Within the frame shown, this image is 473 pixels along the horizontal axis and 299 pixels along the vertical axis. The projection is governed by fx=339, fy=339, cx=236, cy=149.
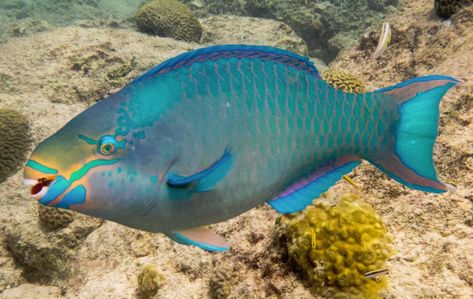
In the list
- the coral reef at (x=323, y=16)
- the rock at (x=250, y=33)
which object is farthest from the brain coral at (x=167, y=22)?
the coral reef at (x=323, y=16)

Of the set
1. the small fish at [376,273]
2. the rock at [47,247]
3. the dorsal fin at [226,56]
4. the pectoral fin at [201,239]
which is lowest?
the rock at [47,247]

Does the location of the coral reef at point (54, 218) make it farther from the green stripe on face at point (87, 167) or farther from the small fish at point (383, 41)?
the small fish at point (383, 41)

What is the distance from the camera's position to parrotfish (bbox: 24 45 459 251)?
1227 millimetres

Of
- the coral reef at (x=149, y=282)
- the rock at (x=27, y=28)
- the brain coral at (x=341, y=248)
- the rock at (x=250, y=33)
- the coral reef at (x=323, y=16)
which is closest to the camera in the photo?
the brain coral at (x=341, y=248)

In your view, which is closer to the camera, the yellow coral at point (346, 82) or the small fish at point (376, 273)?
the small fish at point (376, 273)

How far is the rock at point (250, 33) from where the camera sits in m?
8.82

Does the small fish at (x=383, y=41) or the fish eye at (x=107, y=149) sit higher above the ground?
the fish eye at (x=107, y=149)

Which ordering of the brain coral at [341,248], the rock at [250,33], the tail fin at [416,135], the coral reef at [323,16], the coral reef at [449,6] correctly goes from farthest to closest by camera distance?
the coral reef at [323,16] < the rock at [250,33] < the coral reef at [449,6] < the brain coral at [341,248] < the tail fin at [416,135]

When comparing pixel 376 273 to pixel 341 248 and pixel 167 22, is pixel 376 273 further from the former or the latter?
pixel 167 22

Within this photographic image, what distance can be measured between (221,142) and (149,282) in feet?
7.33

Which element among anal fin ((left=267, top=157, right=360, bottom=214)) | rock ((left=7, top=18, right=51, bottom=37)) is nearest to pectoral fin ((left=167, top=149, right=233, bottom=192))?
anal fin ((left=267, top=157, right=360, bottom=214))

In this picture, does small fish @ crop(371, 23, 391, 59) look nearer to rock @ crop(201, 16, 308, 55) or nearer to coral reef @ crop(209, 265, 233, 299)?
coral reef @ crop(209, 265, 233, 299)

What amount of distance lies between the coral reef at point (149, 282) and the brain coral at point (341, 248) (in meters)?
1.26

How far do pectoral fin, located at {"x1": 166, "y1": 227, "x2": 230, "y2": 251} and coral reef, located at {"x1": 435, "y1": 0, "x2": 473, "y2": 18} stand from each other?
4907 mm
